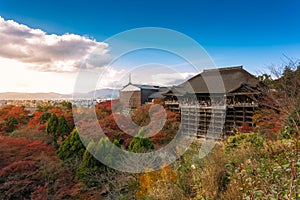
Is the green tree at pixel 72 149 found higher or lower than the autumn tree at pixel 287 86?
lower

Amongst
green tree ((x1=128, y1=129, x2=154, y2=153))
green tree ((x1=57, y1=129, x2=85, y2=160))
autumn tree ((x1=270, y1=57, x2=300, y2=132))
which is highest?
autumn tree ((x1=270, y1=57, x2=300, y2=132))

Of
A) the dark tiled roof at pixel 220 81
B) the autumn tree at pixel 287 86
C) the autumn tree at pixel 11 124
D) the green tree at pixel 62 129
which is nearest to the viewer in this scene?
the autumn tree at pixel 287 86

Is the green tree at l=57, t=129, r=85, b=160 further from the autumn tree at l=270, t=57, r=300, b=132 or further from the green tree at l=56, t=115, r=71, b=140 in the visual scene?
the autumn tree at l=270, t=57, r=300, b=132

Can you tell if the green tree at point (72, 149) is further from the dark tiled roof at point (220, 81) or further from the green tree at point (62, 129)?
the dark tiled roof at point (220, 81)

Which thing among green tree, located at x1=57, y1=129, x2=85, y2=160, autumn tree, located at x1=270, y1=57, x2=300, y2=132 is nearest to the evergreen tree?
green tree, located at x1=57, y1=129, x2=85, y2=160

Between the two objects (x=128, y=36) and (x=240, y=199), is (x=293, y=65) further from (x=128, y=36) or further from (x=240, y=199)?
(x=240, y=199)

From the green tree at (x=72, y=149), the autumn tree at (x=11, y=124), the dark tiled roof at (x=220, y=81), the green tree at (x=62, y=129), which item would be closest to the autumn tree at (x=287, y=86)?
the dark tiled roof at (x=220, y=81)

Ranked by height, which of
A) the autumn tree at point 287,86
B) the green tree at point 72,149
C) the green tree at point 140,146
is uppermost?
the autumn tree at point 287,86

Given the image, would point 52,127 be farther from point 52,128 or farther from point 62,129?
point 62,129

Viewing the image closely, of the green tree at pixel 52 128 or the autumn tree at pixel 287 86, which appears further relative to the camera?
the green tree at pixel 52 128

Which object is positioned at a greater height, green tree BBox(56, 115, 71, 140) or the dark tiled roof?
the dark tiled roof

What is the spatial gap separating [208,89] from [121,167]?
7.06 metres

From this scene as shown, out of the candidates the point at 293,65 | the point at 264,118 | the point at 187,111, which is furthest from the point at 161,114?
the point at 293,65

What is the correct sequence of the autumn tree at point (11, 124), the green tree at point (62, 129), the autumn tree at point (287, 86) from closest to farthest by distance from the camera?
the autumn tree at point (287, 86) → the green tree at point (62, 129) → the autumn tree at point (11, 124)
